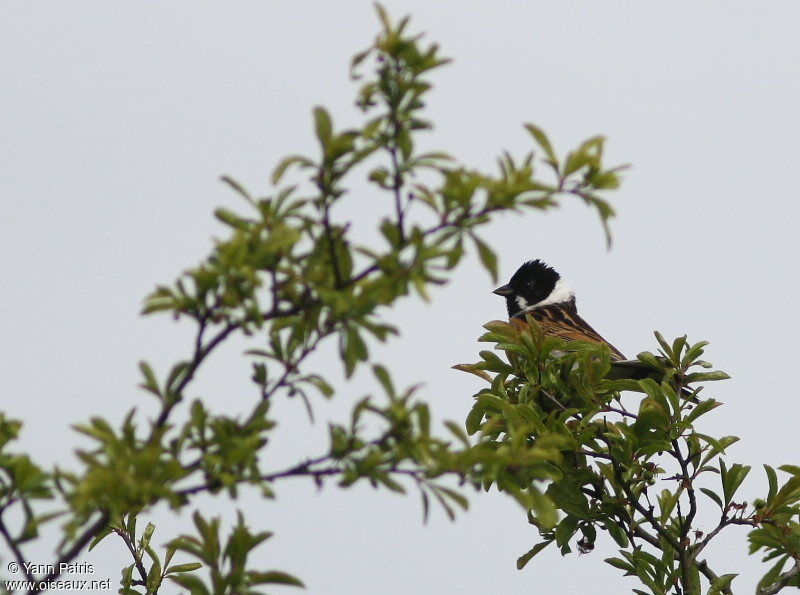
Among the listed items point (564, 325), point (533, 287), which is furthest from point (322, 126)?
point (533, 287)

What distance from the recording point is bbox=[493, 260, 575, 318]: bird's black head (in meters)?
9.88

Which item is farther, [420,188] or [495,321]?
[495,321]

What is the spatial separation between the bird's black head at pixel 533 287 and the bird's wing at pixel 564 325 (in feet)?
3.06

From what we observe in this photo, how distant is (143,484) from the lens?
2.32 m

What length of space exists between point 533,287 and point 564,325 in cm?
196

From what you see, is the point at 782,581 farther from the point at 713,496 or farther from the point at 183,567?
the point at 183,567

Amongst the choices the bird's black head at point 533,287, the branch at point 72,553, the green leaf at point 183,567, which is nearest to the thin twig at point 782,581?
the green leaf at point 183,567

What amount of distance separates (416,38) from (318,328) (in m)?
0.72

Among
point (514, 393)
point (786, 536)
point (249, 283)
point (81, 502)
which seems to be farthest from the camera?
point (514, 393)

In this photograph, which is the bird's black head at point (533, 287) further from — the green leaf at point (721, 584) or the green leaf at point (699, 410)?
the green leaf at point (721, 584)

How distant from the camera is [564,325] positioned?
799cm

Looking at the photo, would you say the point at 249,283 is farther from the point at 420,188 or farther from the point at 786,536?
the point at 786,536

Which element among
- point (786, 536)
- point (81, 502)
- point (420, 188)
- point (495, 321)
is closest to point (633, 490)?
point (786, 536)

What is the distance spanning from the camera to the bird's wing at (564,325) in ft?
24.9
